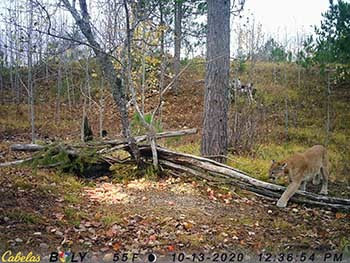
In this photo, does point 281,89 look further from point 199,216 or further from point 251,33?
point 199,216

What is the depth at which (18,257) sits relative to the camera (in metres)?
3.72

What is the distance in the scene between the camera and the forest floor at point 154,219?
167 inches

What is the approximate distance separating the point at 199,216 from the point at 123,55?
3.22 metres

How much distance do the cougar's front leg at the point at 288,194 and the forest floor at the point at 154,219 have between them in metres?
0.09

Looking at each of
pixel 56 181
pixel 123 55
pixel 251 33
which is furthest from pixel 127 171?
pixel 251 33

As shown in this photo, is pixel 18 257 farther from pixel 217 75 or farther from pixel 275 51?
pixel 275 51

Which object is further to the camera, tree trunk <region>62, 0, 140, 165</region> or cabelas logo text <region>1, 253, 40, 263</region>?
tree trunk <region>62, 0, 140, 165</region>

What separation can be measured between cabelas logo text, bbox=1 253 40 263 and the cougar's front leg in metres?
3.46

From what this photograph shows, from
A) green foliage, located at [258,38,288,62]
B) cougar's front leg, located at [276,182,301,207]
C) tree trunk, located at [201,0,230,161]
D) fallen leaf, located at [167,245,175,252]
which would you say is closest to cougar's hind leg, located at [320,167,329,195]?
cougar's front leg, located at [276,182,301,207]

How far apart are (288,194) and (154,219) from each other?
2.08 meters

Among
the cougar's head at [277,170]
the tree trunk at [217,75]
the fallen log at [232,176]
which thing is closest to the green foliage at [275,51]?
the tree trunk at [217,75]

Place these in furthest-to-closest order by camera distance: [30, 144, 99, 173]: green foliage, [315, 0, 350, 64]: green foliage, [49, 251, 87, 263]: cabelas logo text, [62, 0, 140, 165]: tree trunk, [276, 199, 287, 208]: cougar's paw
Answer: [315, 0, 350, 64]: green foliage < [30, 144, 99, 173]: green foliage < [62, 0, 140, 165]: tree trunk < [276, 199, 287, 208]: cougar's paw < [49, 251, 87, 263]: cabelas logo text

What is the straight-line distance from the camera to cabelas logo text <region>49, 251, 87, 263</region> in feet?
12.5

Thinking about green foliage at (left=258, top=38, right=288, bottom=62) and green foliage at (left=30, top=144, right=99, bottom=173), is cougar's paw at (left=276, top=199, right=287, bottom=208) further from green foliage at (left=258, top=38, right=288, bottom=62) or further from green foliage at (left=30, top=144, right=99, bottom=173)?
green foliage at (left=258, top=38, right=288, bottom=62)
